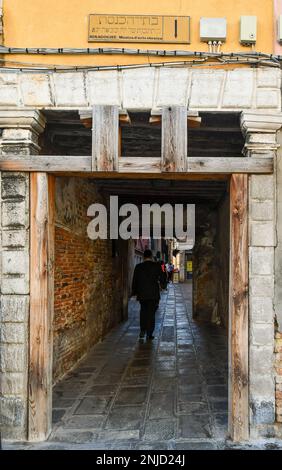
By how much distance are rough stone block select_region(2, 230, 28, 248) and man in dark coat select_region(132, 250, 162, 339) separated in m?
4.24

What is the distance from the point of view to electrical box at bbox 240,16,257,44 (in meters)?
3.82

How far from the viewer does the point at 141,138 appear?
501cm

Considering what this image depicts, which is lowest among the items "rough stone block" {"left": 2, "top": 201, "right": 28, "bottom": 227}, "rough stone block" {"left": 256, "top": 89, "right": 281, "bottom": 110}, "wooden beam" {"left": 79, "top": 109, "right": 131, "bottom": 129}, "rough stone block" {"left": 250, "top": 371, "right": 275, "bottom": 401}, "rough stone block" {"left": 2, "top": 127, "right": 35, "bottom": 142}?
"rough stone block" {"left": 250, "top": 371, "right": 275, "bottom": 401}

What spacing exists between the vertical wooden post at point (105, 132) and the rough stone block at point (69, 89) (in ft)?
0.68

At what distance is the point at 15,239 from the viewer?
376 centimetres

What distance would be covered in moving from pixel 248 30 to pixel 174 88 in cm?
90

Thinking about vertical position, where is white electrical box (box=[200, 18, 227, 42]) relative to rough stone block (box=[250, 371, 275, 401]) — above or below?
above

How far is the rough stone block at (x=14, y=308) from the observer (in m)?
3.71

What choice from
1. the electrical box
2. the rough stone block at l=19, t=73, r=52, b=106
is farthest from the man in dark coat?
the electrical box

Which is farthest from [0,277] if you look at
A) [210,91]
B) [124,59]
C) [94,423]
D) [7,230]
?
[210,91]

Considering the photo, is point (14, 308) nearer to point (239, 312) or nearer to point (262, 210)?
point (239, 312)

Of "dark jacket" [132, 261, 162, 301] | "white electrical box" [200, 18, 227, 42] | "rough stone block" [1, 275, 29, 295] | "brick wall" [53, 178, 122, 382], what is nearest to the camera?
"rough stone block" [1, 275, 29, 295]

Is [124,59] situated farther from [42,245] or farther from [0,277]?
[0,277]

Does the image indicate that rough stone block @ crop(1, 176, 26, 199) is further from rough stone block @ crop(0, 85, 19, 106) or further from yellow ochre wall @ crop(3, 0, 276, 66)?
yellow ochre wall @ crop(3, 0, 276, 66)
